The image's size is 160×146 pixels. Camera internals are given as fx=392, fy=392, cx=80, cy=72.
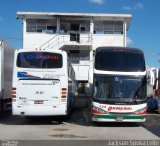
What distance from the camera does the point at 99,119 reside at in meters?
18.2

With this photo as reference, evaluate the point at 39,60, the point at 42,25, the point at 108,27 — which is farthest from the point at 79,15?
the point at 39,60

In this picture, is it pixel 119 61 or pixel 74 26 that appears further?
pixel 74 26

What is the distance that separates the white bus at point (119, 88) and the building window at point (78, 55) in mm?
22489

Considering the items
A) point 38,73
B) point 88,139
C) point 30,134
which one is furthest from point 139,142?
point 38,73

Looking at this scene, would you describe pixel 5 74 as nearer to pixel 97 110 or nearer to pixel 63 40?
pixel 97 110

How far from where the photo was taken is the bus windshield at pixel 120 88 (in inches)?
723

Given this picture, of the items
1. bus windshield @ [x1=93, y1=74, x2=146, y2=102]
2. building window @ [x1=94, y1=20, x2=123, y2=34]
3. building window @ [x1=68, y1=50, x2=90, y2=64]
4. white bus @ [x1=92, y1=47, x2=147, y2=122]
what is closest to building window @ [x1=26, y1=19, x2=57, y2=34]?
building window @ [x1=68, y1=50, x2=90, y2=64]

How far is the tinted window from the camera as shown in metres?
18.7

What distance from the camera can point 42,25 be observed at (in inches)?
1656

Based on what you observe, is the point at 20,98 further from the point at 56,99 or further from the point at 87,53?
the point at 87,53

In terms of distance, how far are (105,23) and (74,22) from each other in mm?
3389

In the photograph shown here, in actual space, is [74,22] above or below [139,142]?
above

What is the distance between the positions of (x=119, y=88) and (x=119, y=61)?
1.37 metres

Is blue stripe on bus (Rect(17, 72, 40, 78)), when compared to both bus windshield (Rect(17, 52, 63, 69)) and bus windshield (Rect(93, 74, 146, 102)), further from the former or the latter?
bus windshield (Rect(93, 74, 146, 102))
